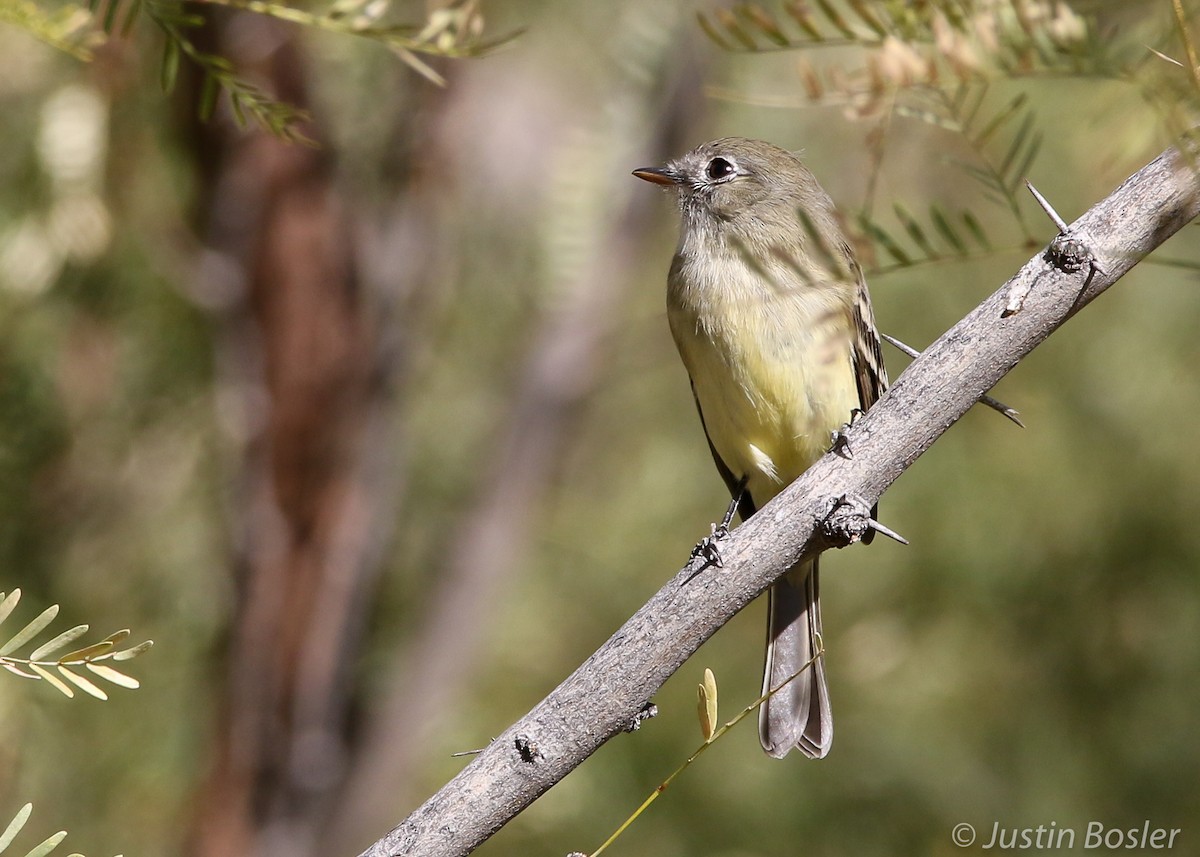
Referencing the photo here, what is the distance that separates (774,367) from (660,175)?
0.77 meters

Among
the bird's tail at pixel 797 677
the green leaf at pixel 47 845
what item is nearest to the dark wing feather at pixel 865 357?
the bird's tail at pixel 797 677

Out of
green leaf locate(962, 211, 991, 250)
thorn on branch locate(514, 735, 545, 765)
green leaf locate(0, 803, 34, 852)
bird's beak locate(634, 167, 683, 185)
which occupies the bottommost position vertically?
green leaf locate(0, 803, 34, 852)

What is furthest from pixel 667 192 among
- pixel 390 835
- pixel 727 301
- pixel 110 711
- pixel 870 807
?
pixel 390 835

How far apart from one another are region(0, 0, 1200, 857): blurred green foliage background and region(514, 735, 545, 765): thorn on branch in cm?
219

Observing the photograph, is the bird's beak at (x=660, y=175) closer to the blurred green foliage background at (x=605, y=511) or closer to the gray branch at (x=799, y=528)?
the blurred green foliage background at (x=605, y=511)

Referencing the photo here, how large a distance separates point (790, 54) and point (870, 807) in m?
2.45

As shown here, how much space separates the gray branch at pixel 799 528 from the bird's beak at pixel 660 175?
71.4 inches

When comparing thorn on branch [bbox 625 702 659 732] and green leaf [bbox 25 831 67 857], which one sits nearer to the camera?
green leaf [bbox 25 831 67 857]

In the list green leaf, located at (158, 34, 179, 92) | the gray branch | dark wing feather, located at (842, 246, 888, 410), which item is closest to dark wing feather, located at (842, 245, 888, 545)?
dark wing feather, located at (842, 246, 888, 410)

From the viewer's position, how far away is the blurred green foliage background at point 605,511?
11.6ft

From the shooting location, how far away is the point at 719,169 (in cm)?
346

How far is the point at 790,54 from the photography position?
4.45m

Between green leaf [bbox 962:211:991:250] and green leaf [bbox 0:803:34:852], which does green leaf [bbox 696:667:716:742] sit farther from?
green leaf [bbox 0:803:34:852]

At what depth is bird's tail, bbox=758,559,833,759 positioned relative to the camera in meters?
2.58
